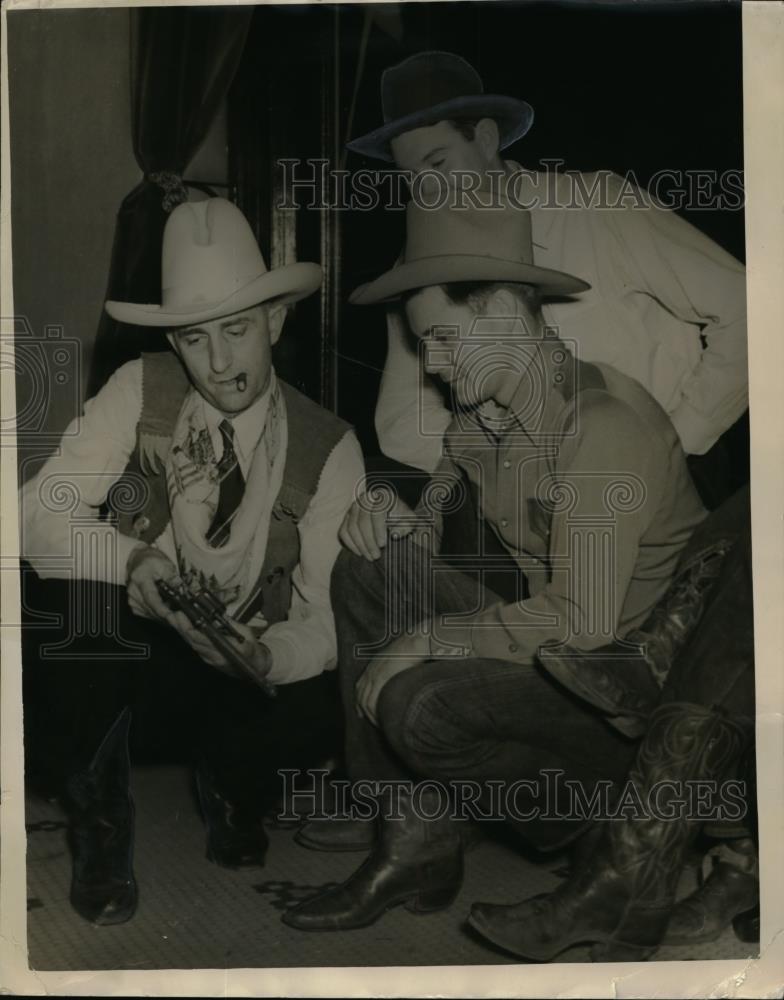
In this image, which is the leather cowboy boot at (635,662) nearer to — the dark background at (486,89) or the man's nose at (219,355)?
the dark background at (486,89)

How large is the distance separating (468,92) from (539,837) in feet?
5.82

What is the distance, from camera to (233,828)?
8.73 ft

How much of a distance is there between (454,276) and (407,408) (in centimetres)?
33

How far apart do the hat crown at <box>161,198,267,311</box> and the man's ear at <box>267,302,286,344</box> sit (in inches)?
3.2

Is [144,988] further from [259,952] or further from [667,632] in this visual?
[667,632]

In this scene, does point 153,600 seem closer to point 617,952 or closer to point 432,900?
point 432,900

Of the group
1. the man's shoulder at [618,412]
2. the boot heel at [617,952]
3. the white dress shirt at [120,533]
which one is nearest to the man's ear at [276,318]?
the white dress shirt at [120,533]

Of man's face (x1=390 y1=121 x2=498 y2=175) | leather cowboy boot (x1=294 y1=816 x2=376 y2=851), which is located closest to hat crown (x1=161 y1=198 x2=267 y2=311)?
man's face (x1=390 y1=121 x2=498 y2=175)

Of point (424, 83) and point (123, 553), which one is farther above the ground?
point (424, 83)

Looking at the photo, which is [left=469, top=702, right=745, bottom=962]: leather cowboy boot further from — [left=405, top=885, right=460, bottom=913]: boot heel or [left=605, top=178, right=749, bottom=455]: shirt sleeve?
[left=605, top=178, right=749, bottom=455]: shirt sleeve

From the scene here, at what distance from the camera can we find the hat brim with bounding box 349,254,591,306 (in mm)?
2627

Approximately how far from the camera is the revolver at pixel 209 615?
2656 millimetres

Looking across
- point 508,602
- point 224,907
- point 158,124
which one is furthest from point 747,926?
point 158,124

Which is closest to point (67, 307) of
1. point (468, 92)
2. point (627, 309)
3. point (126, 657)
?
point (126, 657)
